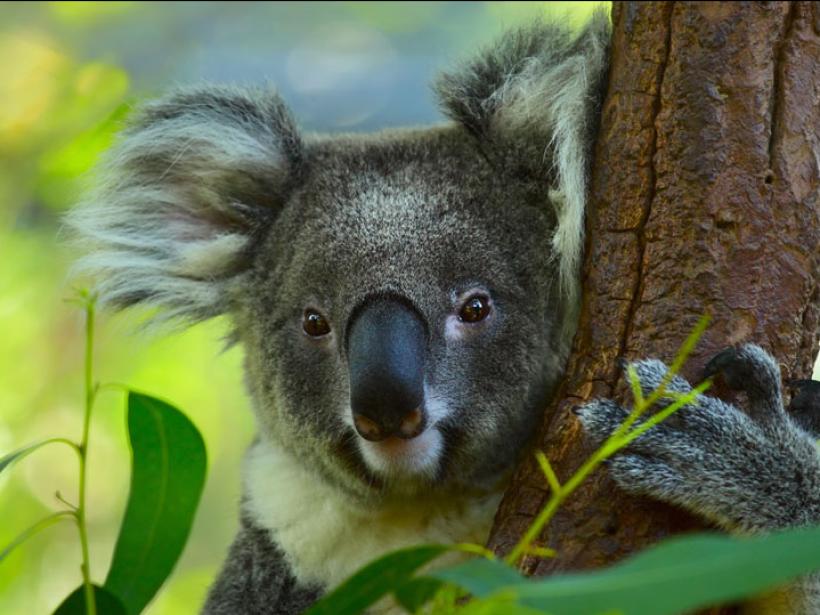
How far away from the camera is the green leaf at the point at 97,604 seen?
5.56 feet

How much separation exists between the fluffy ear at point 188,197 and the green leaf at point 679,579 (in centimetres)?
209

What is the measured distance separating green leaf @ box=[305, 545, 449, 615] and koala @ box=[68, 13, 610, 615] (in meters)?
0.72

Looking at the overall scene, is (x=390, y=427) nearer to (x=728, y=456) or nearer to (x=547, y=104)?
(x=728, y=456)

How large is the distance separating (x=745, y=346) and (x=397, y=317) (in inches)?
30.3

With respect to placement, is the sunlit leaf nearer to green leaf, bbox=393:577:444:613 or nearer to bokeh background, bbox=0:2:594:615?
green leaf, bbox=393:577:444:613

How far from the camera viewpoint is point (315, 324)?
2699 mm

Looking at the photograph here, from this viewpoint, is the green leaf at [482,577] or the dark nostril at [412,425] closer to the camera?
the green leaf at [482,577]

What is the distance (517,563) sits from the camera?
214 centimetres

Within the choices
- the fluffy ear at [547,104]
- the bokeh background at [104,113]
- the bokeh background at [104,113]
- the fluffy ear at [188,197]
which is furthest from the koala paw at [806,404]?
the bokeh background at [104,113]

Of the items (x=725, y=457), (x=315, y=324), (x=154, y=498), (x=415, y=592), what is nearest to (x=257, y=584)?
(x=315, y=324)

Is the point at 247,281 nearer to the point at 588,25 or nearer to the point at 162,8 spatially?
the point at 588,25

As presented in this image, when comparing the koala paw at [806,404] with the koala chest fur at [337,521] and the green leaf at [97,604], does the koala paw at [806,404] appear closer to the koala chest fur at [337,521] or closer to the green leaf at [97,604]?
the koala chest fur at [337,521]

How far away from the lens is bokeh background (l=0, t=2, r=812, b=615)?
5711 millimetres

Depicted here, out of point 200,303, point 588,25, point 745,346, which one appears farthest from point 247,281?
point 745,346
